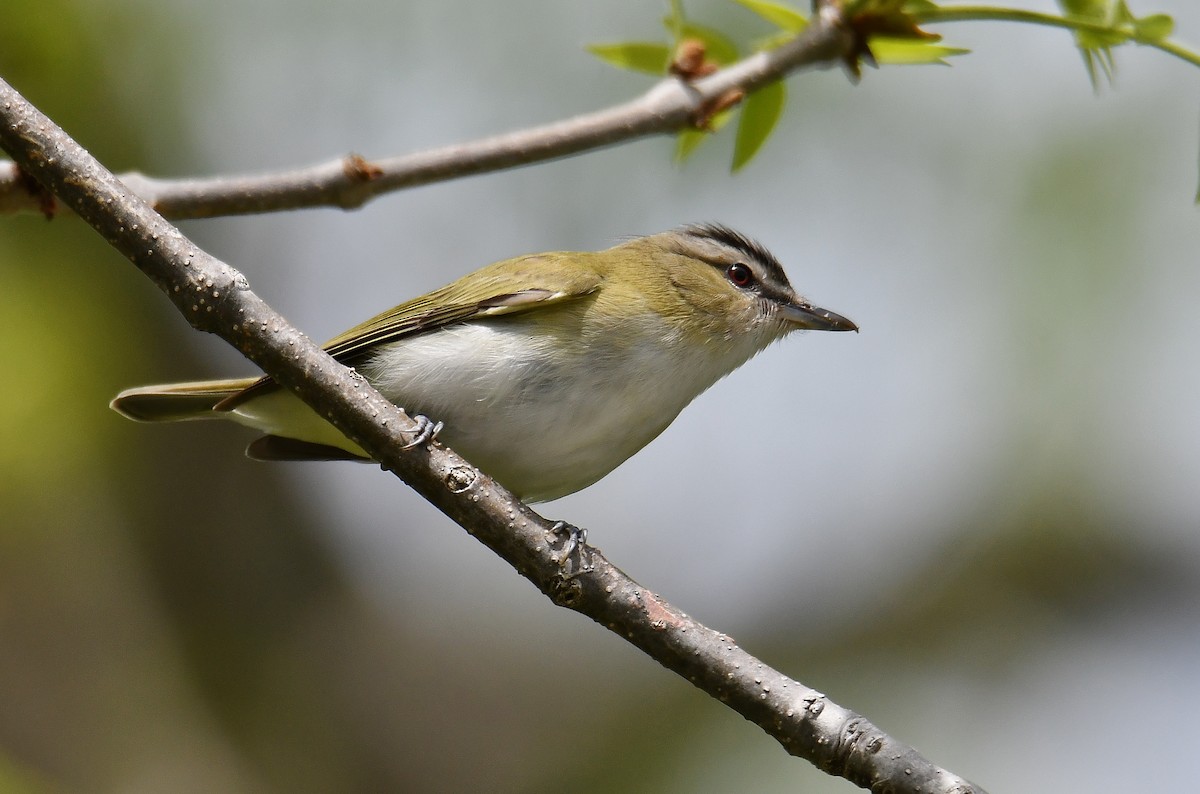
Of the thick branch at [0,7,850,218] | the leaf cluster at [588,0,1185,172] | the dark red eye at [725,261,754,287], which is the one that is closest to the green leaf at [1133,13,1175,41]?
the leaf cluster at [588,0,1185,172]

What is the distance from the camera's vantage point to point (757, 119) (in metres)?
3.35

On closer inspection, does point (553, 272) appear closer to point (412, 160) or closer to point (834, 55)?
point (412, 160)

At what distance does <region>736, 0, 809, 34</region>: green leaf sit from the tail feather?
2.23 meters

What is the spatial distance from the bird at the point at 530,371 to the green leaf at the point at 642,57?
94 cm

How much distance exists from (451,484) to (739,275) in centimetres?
247

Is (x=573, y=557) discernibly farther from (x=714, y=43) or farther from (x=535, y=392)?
(x=714, y=43)

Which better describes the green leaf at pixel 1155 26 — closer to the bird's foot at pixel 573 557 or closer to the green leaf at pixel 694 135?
the green leaf at pixel 694 135

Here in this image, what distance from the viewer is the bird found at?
385cm

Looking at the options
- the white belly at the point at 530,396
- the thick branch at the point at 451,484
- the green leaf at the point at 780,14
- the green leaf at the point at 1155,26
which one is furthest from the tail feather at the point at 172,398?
the green leaf at the point at 1155,26

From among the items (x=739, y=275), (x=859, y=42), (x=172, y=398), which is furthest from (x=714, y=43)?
(x=172, y=398)

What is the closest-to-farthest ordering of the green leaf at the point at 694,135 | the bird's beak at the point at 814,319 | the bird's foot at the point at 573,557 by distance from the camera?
the bird's foot at the point at 573,557 → the green leaf at the point at 694,135 → the bird's beak at the point at 814,319

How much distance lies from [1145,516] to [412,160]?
6.20 meters

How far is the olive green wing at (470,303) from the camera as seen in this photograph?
4070 millimetres

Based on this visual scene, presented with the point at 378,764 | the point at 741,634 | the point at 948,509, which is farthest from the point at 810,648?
the point at 378,764
